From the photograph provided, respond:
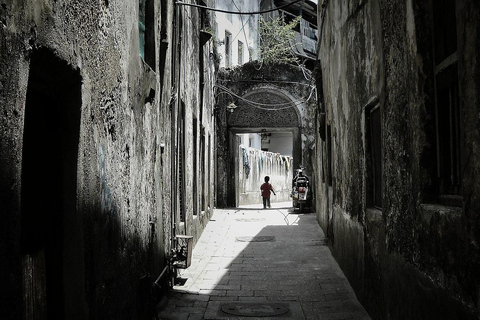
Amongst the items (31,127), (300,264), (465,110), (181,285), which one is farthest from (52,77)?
(300,264)

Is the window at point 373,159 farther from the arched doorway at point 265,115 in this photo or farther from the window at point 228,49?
the window at point 228,49

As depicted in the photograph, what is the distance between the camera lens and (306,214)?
1616 cm

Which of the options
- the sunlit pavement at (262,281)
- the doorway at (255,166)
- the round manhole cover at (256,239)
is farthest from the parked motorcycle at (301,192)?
the round manhole cover at (256,239)

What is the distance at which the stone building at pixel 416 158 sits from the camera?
245 centimetres

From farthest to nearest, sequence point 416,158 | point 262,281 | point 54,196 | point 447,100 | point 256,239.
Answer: point 256,239, point 262,281, point 416,158, point 447,100, point 54,196

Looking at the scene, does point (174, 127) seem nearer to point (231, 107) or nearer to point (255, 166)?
point (231, 107)

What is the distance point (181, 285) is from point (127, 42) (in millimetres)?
3514

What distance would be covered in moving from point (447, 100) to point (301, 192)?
13285 mm

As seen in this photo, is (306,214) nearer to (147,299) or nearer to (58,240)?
(147,299)

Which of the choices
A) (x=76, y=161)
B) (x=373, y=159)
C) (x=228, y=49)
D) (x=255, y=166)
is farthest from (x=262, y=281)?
(x=255, y=166)

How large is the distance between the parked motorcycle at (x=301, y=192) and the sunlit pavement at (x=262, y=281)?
4.91 m

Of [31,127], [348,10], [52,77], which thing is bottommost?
[31,127]

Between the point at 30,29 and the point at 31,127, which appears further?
the point at 31,127

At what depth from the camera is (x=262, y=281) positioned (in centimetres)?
680
